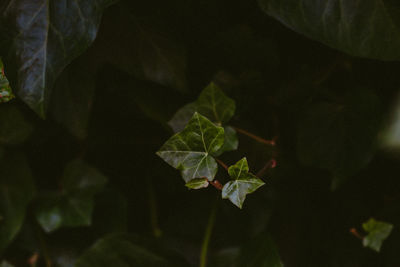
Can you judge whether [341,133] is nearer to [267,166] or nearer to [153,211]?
[267,166]

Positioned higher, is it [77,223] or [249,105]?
[249,105]

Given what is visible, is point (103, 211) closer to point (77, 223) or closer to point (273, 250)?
point (77, 223)

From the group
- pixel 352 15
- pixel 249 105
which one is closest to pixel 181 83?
pixel 249 105

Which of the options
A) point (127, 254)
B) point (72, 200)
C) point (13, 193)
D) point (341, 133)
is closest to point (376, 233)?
point (341, 133)

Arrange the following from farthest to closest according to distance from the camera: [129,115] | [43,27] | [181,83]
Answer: [129,115]
[181,83]
[43,27]

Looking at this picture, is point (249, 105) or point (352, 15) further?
point (249, 105)

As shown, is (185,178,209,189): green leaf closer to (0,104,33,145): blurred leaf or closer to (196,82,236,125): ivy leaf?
(196,82,236,125): ivy leaf
